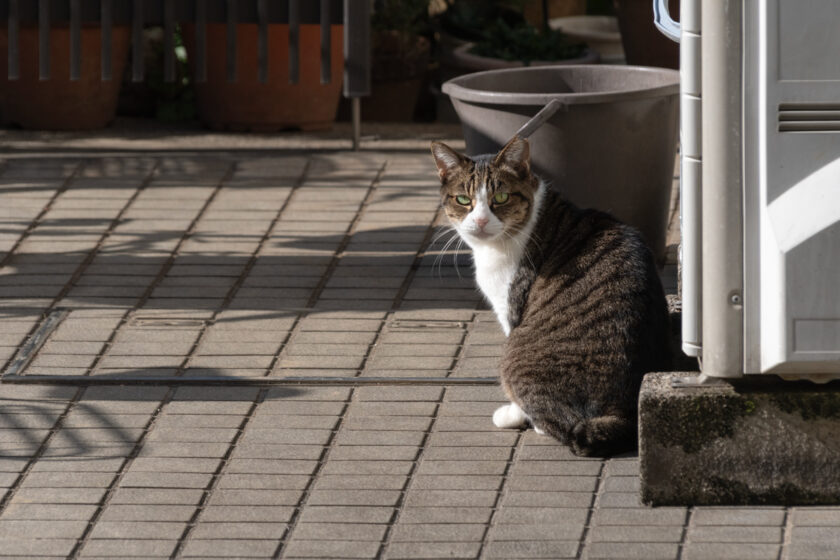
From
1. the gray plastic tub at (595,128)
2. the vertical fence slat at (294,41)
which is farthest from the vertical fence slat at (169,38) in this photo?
the gray plastic tub at (595,128)

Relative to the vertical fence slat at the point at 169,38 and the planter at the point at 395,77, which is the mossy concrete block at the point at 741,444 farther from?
the planter at the point at 395,77

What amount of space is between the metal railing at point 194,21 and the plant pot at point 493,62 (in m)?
1.23

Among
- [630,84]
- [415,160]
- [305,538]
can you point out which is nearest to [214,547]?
[305,538]

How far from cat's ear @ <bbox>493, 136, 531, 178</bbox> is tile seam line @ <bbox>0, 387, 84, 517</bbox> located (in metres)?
1.73

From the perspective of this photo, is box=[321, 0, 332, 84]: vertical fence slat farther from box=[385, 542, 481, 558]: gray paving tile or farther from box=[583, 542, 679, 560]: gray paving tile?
box=[583, 542, 679, 560]: gray paving tile

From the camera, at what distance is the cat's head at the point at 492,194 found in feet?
15.0

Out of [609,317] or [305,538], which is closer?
[305,538]

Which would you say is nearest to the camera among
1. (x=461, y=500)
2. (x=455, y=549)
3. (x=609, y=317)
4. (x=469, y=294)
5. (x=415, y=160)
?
(x=455, y=549)

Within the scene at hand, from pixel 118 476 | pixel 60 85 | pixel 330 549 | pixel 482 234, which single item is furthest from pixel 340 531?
pixel 60 85

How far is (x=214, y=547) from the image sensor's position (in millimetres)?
3730

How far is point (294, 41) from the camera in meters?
8.12

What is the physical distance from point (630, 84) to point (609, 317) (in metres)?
2.13

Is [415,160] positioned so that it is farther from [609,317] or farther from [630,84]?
[609,317]

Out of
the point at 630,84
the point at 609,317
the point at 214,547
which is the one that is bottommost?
the point at 214,547
